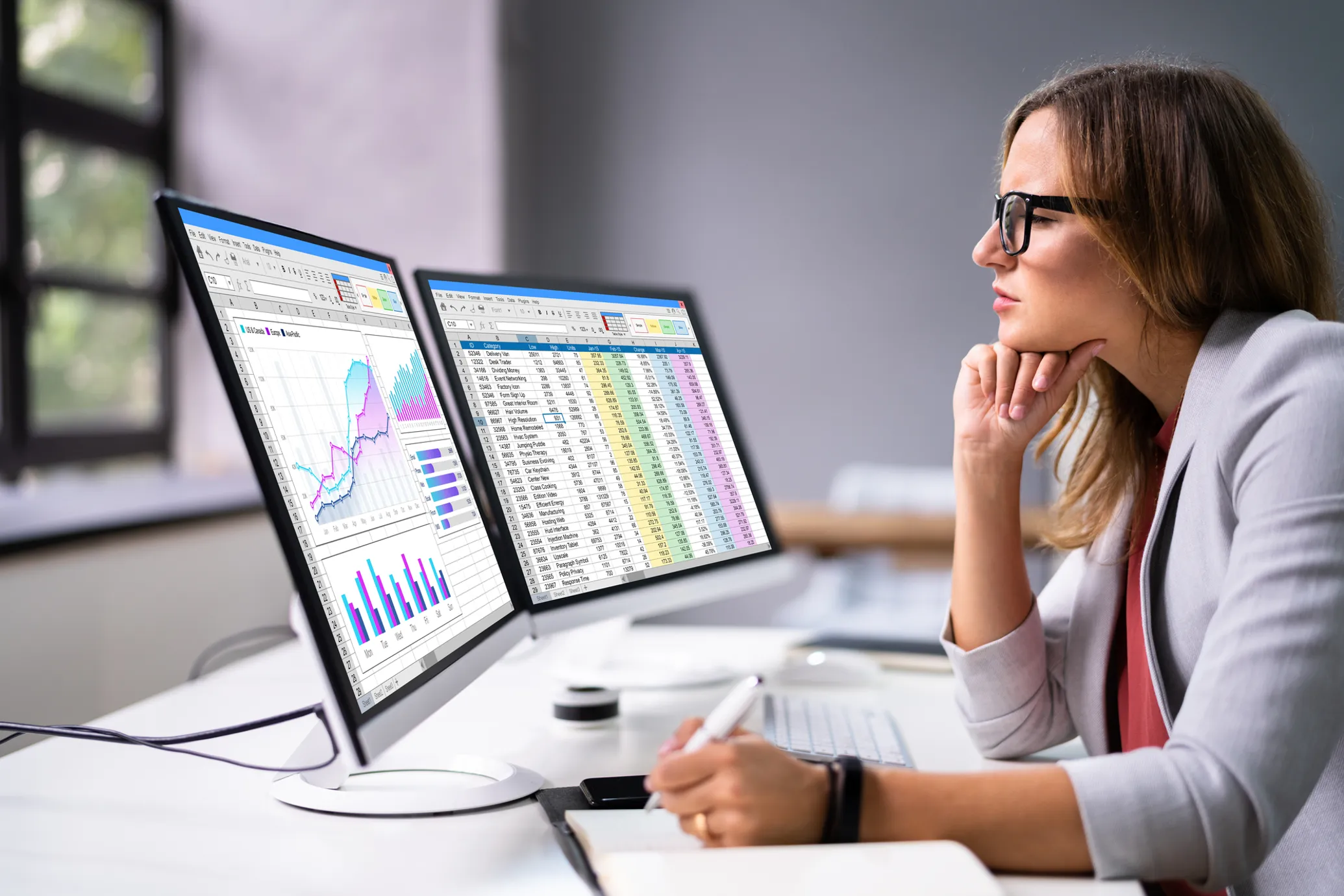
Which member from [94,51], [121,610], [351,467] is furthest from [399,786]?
[94,51]

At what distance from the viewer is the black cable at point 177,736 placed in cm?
84

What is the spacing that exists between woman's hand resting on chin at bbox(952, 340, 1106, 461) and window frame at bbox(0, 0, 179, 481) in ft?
7.37

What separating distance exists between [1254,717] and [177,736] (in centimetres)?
90

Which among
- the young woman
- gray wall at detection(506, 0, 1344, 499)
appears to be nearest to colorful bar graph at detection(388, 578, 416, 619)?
the young woman

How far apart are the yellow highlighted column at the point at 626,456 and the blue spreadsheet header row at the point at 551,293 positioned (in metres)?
0.07

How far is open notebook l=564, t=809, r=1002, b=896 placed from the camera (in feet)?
2.03

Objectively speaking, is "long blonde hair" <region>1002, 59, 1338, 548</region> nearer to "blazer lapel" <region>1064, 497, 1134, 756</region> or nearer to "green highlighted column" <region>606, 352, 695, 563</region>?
"blazer lapel" <region>1064, 497, 1134, 756</region>

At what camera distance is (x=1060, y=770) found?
2.27 ft

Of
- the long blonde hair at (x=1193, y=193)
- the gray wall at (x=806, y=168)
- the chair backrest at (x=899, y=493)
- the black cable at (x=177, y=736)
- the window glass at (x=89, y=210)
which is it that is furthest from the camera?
the gray wall at (x=806, y=168)

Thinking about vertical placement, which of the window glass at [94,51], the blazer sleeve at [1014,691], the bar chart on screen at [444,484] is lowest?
the blazer sleeve at [1014,691]

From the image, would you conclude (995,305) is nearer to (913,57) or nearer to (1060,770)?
(1060,770)

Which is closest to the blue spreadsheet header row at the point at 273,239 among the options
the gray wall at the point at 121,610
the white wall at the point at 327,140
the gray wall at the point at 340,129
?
the gray wall at the point at 121,610

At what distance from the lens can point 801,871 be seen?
64cm

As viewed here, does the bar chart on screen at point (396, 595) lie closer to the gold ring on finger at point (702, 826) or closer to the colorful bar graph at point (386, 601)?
the colorful bar graph at point (386, 601)
